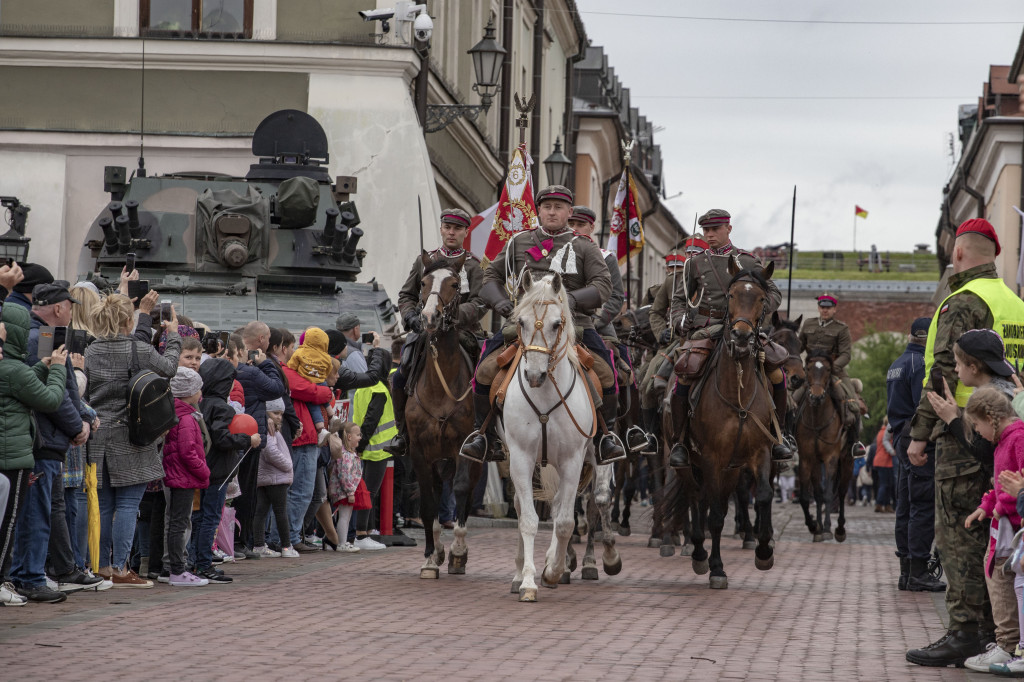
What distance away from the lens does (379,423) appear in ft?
56.3

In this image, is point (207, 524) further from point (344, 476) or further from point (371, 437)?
point (371, 437)

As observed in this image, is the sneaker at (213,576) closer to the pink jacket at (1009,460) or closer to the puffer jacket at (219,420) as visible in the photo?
the puffer jacket at (219,420)

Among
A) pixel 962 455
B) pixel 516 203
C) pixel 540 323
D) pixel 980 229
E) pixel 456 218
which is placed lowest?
pixel 962 455

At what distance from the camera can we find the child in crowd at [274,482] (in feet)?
48.2


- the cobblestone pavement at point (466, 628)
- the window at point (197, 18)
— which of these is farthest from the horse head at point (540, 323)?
the window at point (197, 18)

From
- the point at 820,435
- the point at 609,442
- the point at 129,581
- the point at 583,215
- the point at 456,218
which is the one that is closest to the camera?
the point at 129,581

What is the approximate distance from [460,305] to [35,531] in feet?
14.4

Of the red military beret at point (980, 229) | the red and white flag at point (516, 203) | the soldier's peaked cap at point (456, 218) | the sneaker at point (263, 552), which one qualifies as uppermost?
the red and white flag at point (516, 203)

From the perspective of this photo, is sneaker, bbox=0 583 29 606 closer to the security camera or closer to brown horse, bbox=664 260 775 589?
brown horse, bbox=664 260 775 589

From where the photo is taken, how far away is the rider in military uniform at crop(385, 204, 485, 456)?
13.9 meters

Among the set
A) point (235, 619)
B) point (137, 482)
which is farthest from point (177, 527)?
point (235, 619)

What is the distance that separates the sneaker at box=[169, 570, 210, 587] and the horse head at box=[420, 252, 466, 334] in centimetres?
278

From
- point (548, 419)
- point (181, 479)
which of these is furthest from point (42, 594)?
point (548, 419)

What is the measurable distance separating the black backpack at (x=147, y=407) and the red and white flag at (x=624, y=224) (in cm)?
1449
